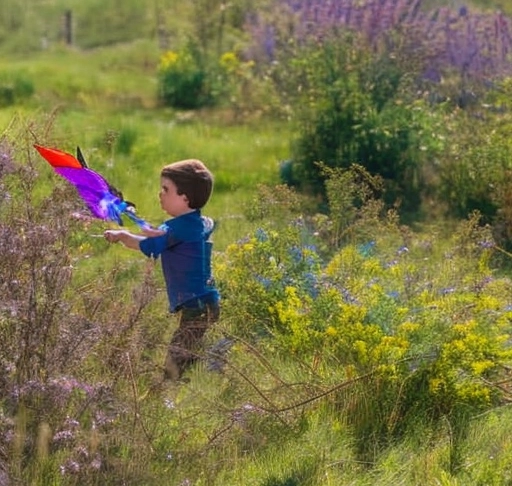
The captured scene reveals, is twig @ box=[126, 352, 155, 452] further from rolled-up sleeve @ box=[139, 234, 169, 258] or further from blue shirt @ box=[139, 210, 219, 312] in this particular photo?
blue shirt @ box=[139, 210, 219, 312]

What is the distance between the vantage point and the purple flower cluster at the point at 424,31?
1027 cm

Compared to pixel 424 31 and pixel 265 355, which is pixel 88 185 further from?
pixel 424 31

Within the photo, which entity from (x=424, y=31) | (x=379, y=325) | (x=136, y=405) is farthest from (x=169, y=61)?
(x=136, y=405)

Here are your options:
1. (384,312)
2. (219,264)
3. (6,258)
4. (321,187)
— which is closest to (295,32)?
(321,187)

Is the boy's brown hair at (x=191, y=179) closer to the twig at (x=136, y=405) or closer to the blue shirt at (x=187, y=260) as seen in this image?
the blue shirt at (x=187, y=260)

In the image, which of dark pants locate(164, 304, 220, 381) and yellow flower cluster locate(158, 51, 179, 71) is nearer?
dark pants locate(164, 304, 220, 381)

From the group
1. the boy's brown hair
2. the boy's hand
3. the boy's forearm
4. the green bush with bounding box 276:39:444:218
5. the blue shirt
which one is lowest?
the green bush with bounding box 276:39:444:218

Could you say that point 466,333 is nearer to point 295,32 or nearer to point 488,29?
point 488,29

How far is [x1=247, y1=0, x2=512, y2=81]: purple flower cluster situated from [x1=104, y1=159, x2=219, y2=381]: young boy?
5132 mm

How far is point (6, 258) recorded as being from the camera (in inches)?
167

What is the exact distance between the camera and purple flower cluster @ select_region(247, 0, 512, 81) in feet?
33.7

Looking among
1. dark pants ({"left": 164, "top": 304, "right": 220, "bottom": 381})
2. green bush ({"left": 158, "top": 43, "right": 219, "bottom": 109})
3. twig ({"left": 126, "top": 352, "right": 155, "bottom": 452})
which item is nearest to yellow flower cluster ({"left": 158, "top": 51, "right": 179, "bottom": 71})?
green bush ({"left": 158, "top": 43, "right": 219, "bottom": 109})

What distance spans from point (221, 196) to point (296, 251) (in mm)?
3572

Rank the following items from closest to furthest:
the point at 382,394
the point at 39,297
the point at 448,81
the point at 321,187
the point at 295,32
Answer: the point at 39,297 → the point at 382,394 → the point at 321,187 → the point at 448,81 → the point at 295,32
